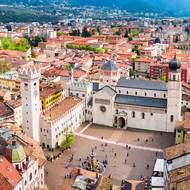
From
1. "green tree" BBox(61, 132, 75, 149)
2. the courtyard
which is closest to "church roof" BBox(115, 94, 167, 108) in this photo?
the courtyard

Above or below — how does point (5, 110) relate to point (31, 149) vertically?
above

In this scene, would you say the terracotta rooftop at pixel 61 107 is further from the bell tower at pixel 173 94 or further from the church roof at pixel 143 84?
the bell tower at pixel 173 94

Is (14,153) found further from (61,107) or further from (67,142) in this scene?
(61,107)

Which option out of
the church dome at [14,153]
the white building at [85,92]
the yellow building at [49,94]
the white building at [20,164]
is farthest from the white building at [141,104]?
the church dome at [14,153]

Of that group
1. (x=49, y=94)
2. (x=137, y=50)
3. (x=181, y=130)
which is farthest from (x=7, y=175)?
(x=137, y=50)

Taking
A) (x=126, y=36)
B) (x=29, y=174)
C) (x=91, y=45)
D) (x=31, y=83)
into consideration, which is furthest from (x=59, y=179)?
(x=126, y=36)
